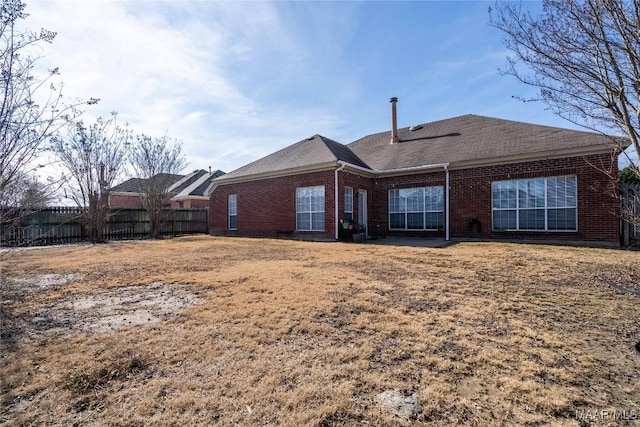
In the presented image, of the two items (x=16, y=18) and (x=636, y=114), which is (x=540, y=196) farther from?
(x=16, y=18)

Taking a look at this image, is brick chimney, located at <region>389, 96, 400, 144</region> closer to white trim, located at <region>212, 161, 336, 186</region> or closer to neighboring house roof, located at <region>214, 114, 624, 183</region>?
neighboring house roof, located at <region>214, 114, 624, 183</region>

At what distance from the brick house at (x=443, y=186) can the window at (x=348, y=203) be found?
0.15 ft

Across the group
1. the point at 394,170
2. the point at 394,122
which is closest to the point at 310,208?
the point at 394,170

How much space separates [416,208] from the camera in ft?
46.6

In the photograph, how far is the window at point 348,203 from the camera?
13.8 meters

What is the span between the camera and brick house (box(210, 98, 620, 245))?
1069 centimetres

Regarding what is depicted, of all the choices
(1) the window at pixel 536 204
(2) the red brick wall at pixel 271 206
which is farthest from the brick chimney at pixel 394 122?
(1) the window at pixel 536 204

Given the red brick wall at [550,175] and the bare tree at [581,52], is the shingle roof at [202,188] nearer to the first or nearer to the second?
the red brick wall at [550,175]

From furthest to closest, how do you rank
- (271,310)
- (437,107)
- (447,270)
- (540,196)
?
(437,107), (540,196), (447,270), (271,310)

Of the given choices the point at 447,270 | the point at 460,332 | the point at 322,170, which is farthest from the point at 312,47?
the point at 460,332

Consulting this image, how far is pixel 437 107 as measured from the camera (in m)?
16.5

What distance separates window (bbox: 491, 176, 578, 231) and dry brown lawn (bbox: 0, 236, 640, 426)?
6066 millimetres

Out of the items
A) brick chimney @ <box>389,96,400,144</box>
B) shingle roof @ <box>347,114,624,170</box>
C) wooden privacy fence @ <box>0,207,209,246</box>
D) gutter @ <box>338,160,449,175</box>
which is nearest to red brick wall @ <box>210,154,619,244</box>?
gutter @ <box>338,160,449,175</box>

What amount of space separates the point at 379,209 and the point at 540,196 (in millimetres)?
6388
